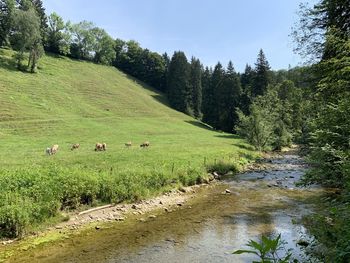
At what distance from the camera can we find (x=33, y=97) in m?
65.9

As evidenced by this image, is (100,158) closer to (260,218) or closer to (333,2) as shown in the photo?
(260,218)

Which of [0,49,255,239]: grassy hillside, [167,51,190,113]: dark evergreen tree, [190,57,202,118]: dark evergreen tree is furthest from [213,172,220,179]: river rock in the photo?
[190,57,202,118]: dark evergreen tree

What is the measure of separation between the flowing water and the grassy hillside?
10.1 feet

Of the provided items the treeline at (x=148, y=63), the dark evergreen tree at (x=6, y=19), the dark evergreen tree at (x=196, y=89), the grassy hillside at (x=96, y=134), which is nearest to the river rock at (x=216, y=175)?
the grassy hillside at (x=96, y=134)

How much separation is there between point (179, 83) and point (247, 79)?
2092cm

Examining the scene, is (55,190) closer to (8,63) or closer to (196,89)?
(8,63)

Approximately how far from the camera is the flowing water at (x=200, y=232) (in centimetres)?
1320

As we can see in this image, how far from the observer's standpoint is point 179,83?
342ft

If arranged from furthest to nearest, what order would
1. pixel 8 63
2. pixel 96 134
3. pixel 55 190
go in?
1. pixel 8 63
2. pixel 96 134
3. pixel 55 190

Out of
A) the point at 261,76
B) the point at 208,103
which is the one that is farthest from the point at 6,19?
the point at 261,76

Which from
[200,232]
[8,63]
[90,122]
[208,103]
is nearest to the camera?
[200,232]

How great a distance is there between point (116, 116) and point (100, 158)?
44350mm

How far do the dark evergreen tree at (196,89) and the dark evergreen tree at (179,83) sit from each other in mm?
2484

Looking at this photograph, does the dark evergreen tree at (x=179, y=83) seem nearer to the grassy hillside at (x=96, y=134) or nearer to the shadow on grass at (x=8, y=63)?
the grassy hillside at (x=96, y=134)
